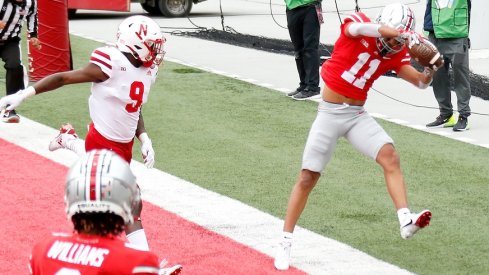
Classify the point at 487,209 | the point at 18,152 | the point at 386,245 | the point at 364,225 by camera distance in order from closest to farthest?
1. the point at 386,245
2. the point at 364,225
3. the point at 487,209
4. the point at 18,152

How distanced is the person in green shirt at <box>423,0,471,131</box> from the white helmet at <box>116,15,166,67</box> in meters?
5.64

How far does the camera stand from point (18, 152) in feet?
33.7

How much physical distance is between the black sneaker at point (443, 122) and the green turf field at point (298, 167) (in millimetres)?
305

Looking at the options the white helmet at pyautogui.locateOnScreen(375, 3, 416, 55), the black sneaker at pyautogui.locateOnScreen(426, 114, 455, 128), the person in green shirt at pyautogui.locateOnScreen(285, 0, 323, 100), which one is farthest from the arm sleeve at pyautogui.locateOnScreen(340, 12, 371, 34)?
the person in green shirt at pyautogui.locateOnScreen(285, 0, 323, 100)

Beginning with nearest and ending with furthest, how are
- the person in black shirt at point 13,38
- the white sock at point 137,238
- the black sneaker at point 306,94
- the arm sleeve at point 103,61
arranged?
the white sock at point 137,238 < the arm sleeve at point 103,61 < the person in black shirt at point 13,38 < the black sneaker at point 306,94

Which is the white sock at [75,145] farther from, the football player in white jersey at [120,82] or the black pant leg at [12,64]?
the black pant leg at [12,64]

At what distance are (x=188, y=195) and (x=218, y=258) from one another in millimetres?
1775

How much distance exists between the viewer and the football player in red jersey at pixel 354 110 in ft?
22.7

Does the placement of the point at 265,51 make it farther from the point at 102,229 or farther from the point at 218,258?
the point at 102,229

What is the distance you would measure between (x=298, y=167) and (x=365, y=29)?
3.44 meters

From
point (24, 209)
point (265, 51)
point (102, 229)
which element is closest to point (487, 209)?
point (24, 209)

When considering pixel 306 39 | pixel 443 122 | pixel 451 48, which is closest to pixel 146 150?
pixel 451 48

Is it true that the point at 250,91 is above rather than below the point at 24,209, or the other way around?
below

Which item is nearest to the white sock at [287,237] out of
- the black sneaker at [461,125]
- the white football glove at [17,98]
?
the white football glove at [17,98]
